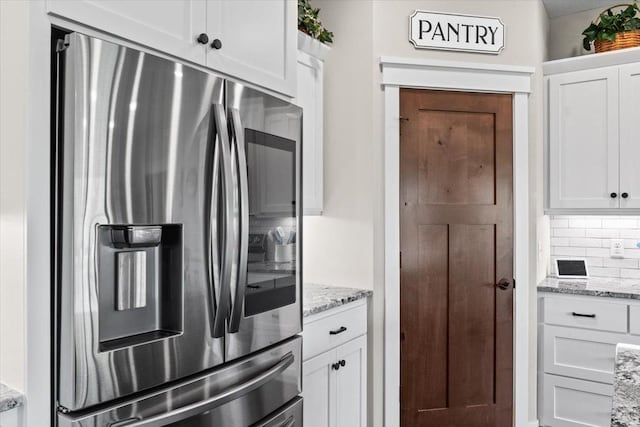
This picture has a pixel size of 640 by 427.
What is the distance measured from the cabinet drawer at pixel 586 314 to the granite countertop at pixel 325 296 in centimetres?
124

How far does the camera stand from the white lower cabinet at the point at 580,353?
9.23 ft

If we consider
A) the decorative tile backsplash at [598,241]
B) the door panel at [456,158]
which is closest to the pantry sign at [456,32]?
the door panel at [456,158]

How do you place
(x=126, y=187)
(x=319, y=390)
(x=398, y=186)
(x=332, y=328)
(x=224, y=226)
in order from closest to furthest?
(x=126, y=187)
(x=224, y=226)
(x=319, y=390)
(x=332, y=328)
(x=398, y=186)

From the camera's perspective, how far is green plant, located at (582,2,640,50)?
2.96 metres

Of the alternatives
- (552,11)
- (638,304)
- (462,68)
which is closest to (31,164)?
(462,68)

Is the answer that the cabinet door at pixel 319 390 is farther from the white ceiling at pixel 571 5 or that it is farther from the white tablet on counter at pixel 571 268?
the white ceiling at pixel 571 5

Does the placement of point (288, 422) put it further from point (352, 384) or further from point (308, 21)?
point (308, 21)

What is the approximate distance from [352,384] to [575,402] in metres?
1.52

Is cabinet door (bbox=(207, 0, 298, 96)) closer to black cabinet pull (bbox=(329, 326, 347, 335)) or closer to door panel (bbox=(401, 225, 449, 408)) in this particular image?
black cabinet pull (bbox=(329, 326, 347, 335))

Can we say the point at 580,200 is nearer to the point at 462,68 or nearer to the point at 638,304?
the point at 638,304

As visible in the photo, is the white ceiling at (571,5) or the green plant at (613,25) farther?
the white ceiling at (571,5)

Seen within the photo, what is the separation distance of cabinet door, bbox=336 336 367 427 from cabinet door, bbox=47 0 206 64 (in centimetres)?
158

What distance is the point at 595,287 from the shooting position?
117 inches

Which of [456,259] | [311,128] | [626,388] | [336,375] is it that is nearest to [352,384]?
[336,375]
